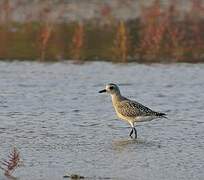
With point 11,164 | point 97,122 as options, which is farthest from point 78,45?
point 11,164

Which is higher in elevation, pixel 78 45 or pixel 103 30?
pixel 103 30

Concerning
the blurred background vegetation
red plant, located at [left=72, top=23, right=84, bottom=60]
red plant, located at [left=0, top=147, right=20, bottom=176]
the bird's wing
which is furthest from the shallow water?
the blurred background vegetation

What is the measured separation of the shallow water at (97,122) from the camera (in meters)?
10.1

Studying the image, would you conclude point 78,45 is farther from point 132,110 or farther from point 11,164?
point 11,164

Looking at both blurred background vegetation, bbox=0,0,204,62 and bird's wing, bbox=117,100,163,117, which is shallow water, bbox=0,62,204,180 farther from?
blurred background vegetation, bbox=0,0,204,62

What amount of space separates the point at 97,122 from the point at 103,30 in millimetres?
10997

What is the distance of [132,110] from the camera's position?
12.5 meters

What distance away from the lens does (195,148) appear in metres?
11.2

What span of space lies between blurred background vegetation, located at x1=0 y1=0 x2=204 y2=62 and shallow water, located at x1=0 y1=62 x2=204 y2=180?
1282 millimetres

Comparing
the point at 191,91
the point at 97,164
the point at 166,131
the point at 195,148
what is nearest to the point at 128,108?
the point at 166,131

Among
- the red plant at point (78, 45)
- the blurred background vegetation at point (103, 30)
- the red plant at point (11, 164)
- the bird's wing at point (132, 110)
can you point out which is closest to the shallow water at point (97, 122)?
the red plant at point (11, 164)

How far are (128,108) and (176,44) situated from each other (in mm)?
8353

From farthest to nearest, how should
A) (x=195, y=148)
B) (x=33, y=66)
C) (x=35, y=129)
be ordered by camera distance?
(x=33, y=66) → (x=35, y=129) → (x=195, y=148)

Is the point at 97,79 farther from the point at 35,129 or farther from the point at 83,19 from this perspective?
the point at 83,19
